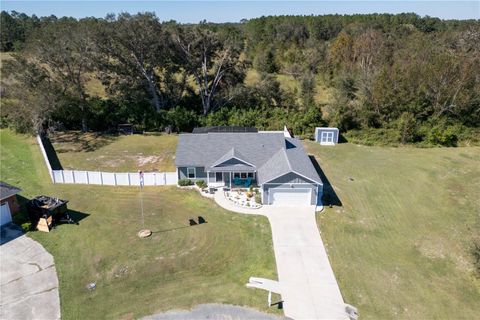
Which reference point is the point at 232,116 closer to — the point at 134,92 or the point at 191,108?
the point at 191,108

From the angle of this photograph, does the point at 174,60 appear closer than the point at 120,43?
No

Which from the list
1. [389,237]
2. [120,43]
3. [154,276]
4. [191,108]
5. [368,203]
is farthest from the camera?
[191,108]

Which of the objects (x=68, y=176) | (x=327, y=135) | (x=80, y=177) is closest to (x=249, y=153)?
(x=327, y=135)

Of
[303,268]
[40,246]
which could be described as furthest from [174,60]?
[303,268]

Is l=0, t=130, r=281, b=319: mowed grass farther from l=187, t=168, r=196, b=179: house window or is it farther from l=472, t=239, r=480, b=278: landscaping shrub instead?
l=472, t=239, r=480, b=278: landscaping shrub

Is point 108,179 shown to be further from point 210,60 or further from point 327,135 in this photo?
point 327,135

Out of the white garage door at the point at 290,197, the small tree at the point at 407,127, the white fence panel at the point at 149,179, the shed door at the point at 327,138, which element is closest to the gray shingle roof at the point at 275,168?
the white garage door at the point at 290,197
